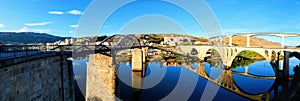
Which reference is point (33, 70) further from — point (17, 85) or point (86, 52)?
point (86, 52)

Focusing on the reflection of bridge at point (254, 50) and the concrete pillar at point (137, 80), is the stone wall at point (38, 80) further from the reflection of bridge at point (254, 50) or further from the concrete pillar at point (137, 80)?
the reflection of bridge at point (254, 50)

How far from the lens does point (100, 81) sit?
20.5 meters

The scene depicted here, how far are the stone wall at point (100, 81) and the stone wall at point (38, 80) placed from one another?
7.62 metres

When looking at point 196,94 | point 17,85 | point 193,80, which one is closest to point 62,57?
point 17,85

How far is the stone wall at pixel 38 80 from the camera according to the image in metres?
7.03

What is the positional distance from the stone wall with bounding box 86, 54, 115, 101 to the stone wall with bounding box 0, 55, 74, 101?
762 cm

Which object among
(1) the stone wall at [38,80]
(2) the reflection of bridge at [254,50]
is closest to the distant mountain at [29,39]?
(1) the stone wall at [38,80]

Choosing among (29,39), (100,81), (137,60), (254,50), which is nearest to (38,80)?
(100,81)

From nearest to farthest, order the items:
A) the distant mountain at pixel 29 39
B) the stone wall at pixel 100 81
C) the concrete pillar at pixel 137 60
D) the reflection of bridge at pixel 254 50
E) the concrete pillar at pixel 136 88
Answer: the stone wall at pixel 100 81 < the concrete pillar at pixel 136 88 < the distant mountain at pixel 29 39 < the reflection of bridge at pixel 254 50 < the concrete pillar at pixel 137 60

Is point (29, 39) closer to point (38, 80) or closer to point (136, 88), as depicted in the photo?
point (136, 88)

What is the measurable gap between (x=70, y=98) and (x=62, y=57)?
2701 mm

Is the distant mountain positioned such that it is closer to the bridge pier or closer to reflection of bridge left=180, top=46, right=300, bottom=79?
the bridge pier

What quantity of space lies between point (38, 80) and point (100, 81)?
1165cm

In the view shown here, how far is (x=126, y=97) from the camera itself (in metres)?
24.3
